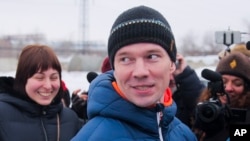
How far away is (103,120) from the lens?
158cm

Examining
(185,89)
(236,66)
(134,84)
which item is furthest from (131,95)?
(185,89)

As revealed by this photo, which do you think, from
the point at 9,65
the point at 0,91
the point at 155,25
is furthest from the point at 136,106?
the point at 9,65

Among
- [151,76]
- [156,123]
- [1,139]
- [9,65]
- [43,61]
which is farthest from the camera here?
[9,65]

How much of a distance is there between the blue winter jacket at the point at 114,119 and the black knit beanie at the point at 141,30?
145 mm

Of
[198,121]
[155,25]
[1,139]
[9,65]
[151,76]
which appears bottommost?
[9,65]

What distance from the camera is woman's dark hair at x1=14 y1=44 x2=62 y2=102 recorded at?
2.68 m

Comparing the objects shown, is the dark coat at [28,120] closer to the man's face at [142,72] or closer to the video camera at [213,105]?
the video camera at [213,105]

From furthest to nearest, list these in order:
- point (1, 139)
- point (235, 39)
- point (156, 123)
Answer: point (235, 39) < point (1, 139) < point (156, 123)

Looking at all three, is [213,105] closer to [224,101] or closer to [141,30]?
[224,101]

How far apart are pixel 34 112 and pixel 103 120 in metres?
1.16

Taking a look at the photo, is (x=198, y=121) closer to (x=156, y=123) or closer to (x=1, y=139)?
(x=156, y=123)

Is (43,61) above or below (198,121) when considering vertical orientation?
above

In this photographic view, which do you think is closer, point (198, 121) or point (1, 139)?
point (198, 121)

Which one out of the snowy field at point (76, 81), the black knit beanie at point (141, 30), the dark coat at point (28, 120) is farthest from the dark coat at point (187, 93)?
the snowy field at point (76, 81)
